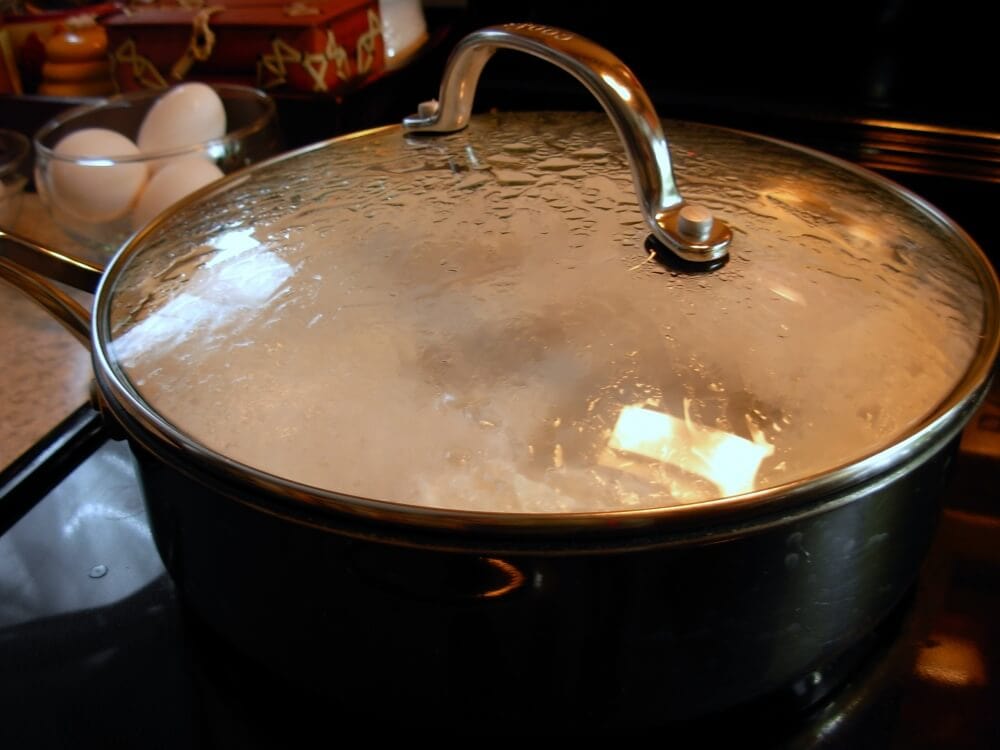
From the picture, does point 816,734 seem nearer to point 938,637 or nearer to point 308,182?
point 938,637

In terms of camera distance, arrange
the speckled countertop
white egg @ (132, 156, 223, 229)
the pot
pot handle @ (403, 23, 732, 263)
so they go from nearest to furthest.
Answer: the pot, pot handle @ (403, 23, 732, 263), the speckled countertop, white egg @ (132, 156, 223, 229)

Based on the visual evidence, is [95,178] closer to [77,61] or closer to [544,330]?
[77,61]

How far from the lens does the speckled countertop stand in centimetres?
73

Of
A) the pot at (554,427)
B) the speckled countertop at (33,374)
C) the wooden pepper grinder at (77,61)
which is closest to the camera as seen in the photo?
the pot at (554,427)

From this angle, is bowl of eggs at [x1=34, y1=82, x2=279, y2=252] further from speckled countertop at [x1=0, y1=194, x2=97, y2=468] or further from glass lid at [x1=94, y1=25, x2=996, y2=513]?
glass lid at [x1=94, y1=25, x2=996, y2=513]

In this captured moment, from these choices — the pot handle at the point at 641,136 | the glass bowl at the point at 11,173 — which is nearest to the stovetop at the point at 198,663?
the pot handle at the point at 641,136

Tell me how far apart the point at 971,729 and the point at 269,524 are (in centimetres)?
40

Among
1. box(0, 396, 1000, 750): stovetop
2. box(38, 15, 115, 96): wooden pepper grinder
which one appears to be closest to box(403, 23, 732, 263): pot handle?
box(0, 396, 1000, 750): stovetop

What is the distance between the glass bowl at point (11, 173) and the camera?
97 cm

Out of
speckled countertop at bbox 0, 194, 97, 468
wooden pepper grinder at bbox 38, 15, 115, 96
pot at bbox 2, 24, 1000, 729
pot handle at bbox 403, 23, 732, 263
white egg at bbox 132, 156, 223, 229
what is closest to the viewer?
pot at bbox 2, 24, 1000, 729

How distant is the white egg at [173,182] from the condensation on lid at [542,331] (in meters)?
0.31

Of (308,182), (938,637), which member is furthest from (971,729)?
(308,182)

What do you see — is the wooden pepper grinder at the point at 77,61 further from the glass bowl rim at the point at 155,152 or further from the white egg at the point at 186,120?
the white egg at the point at 186,120

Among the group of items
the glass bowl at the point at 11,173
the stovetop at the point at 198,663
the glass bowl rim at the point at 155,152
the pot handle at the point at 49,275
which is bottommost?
the stovetop at the point at 198,663
